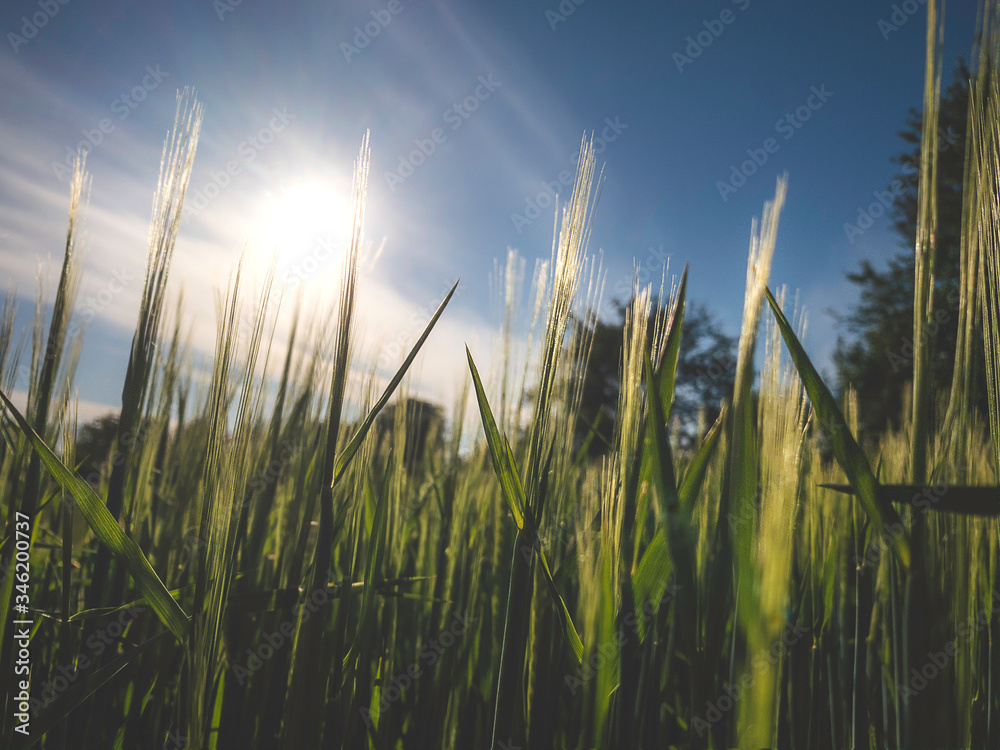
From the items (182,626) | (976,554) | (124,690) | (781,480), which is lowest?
(124,690)

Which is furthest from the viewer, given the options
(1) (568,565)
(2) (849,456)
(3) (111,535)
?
(1) (568,565)

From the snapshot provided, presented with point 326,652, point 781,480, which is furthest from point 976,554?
point 326,652

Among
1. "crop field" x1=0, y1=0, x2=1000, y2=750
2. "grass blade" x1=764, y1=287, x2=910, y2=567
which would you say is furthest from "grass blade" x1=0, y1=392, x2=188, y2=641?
"grass blade" x1=764, y1=287, x2=910, y2=567

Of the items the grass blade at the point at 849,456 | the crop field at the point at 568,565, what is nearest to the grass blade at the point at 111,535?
the crop field at the point at 568,565

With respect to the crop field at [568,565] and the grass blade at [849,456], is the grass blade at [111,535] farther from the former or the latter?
the grass blade at [849,456]

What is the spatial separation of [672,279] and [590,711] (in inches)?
33.5

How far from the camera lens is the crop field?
1.91ft

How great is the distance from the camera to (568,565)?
1.26 m

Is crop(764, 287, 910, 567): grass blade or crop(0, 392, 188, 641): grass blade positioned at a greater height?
crop(764, 287, 910, 567): grass blade

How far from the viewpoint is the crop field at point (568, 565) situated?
58cm

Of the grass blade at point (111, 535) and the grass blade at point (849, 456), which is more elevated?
the grass blade at point (849, 456)

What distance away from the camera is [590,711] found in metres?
0.96

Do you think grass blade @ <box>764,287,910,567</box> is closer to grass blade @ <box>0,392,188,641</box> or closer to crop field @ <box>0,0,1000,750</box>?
crop field @ <box>0,0,1000,750</box>

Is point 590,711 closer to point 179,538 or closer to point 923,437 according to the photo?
point 923,437
